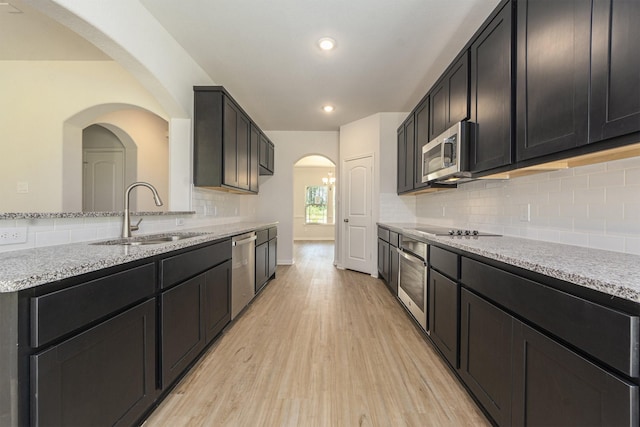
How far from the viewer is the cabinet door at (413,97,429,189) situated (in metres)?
3.15

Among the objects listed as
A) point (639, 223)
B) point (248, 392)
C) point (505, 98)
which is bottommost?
point (248, 392)

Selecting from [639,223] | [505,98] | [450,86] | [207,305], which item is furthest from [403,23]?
[207,305]

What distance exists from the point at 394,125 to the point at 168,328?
4406 millimetres

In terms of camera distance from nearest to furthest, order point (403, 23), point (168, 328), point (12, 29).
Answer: point (168, 328) < point (403, 23) < point (12, 29)

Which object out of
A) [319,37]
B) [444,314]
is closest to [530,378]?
[444,314]

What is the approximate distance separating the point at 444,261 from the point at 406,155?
238 centimetres

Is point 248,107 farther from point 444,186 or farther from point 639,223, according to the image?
point 639,223

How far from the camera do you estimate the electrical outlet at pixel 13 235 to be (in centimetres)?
127

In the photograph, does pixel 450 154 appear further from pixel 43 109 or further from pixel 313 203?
pixel 313 203

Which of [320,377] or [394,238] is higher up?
[394,238]

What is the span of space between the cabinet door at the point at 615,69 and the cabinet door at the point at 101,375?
2.13 meters

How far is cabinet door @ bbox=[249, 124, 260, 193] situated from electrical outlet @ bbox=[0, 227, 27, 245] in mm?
2880

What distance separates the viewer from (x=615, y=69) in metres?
1.04

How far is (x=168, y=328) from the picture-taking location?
1611 millimetres
